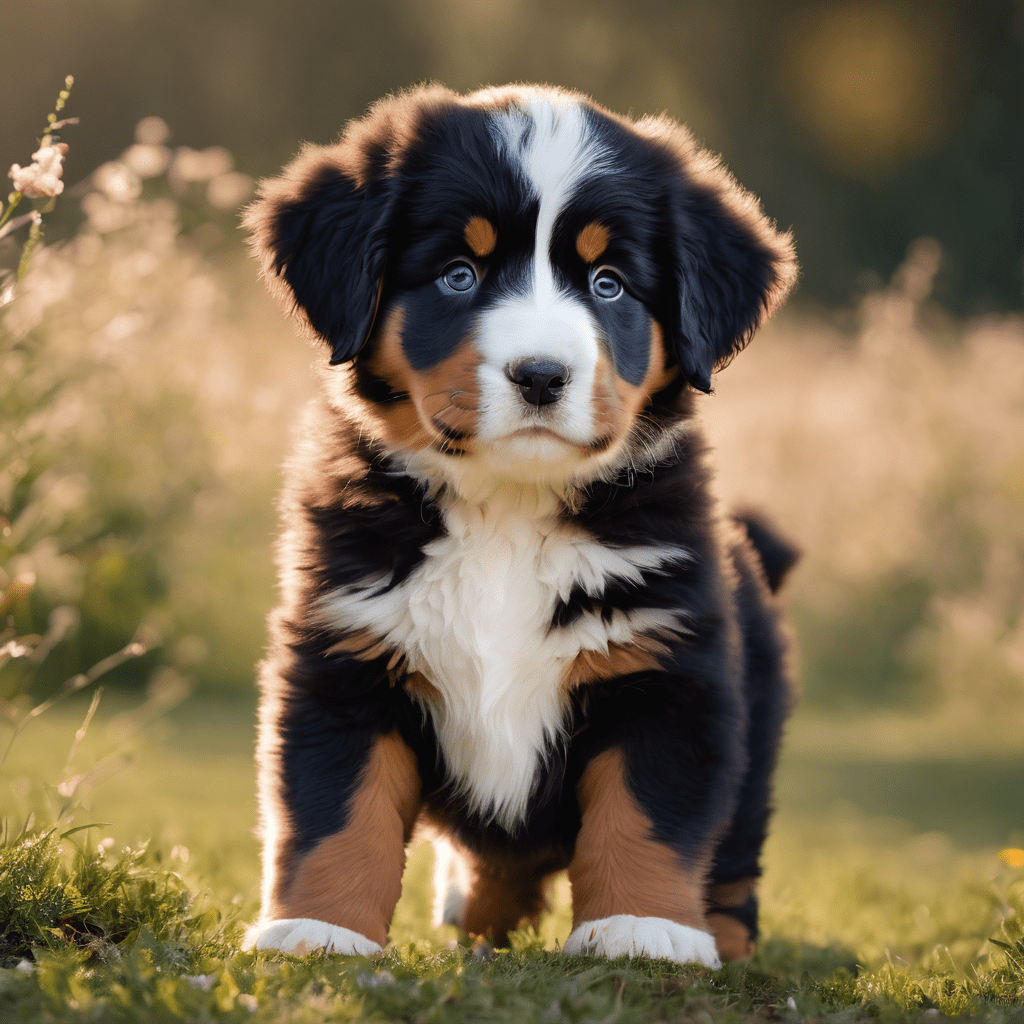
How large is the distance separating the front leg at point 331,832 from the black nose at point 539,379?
2.41ft

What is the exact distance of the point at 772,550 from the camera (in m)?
3.26

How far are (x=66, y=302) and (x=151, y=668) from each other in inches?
87.4

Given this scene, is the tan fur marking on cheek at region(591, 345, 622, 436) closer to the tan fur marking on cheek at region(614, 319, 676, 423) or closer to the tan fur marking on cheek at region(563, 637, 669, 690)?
the tan fur marking on cheek at region(614, 319, 676, 423)

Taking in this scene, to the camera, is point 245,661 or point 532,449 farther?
point 245,661

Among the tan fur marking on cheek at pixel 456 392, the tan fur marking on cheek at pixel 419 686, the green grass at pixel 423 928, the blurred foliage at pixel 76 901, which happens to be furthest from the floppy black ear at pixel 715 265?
the blurred foliage at pixel 76 901

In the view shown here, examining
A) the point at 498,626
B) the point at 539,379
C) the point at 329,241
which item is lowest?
the point at 498,626

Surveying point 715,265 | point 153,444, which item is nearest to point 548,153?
point 715,265

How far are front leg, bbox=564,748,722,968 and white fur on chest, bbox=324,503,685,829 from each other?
170 millimetres

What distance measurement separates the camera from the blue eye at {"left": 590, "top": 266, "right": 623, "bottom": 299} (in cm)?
229

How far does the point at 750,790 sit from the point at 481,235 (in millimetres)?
1524

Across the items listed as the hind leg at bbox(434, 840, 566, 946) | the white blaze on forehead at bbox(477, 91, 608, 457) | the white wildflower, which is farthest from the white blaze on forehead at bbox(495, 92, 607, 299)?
the hind leg at bbox(434, 840, 566, 946)

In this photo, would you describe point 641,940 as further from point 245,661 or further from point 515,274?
point 245,661

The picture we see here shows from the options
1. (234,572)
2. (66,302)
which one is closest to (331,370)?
(66,302)

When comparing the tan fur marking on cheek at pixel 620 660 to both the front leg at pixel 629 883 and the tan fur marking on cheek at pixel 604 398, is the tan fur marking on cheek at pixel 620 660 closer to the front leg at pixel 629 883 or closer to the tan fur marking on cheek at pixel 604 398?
the front leg at pixel 629 883
